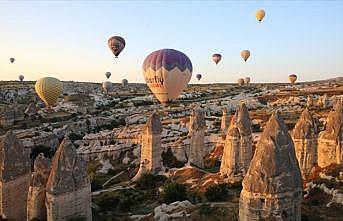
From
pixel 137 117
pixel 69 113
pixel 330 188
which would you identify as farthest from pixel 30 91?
pixel 330 188

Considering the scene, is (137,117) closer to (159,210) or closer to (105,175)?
(105,175)

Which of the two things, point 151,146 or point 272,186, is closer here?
point 272,186

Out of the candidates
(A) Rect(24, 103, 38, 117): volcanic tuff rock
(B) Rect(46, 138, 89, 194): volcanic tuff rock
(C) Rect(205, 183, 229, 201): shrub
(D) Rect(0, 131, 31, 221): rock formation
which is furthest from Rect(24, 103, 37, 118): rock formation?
(B) Rect(46, 138, 89, 194): volcanic tuff rock

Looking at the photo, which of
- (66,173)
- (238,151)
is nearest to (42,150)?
(238,151)

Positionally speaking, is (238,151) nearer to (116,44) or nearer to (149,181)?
(149,181)

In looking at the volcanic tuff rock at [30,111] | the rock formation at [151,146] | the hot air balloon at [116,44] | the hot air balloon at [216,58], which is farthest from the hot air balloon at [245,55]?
the rock formation at [151,146]

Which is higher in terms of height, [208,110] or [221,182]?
[208,110]
